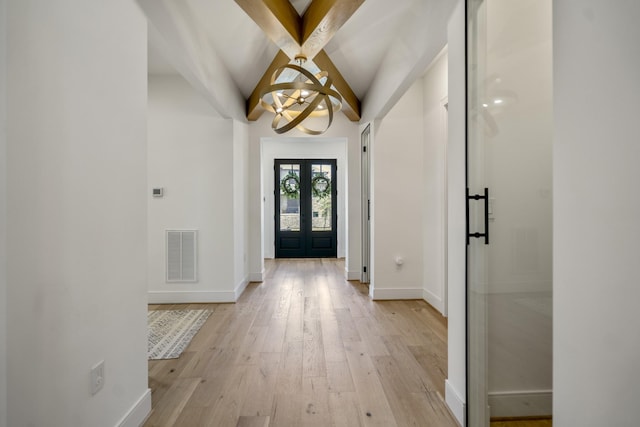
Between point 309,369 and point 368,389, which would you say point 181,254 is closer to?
point 309,369

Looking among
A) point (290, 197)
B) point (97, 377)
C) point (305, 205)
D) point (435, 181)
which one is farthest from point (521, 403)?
point (290, 197)

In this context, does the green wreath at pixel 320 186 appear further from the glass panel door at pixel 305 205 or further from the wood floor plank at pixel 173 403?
the wood floor plank at pixel 173 403

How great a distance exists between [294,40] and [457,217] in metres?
1.98

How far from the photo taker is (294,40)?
8.80ft

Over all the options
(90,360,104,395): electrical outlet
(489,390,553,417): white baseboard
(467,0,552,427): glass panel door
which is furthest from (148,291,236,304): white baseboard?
(489,390,553,417): white baseboard

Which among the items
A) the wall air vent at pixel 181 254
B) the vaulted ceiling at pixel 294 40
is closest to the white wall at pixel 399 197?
the vaulted ceiling at pixel 294 40

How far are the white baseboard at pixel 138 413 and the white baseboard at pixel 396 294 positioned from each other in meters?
2.77

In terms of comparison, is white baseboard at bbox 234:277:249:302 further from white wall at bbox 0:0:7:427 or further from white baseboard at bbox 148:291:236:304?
white wall at bbox 0:0:7:427

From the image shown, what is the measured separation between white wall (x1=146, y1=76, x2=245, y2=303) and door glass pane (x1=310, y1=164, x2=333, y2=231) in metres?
3.46

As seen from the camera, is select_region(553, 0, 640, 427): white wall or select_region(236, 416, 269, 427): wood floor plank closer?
select_region(553, 0, 640, 427): white wall

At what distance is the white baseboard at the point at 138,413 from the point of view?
1575 mm

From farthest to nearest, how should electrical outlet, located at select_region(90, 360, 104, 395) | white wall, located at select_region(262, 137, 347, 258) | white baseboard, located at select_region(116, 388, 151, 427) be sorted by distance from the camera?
white wall, located at select_region(262, 137, 347, 258) < white baseboard, located at select_region(116, 388, 151, 427) < electrical outlet, located at select_region(90, 360, 104, 395)

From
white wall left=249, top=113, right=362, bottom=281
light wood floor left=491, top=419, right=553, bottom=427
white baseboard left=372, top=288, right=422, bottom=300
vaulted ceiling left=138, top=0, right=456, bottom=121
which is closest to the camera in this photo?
light wood floor left=491, top=419, right=553, bottom=427

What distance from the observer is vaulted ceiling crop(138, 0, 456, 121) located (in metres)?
2.16
